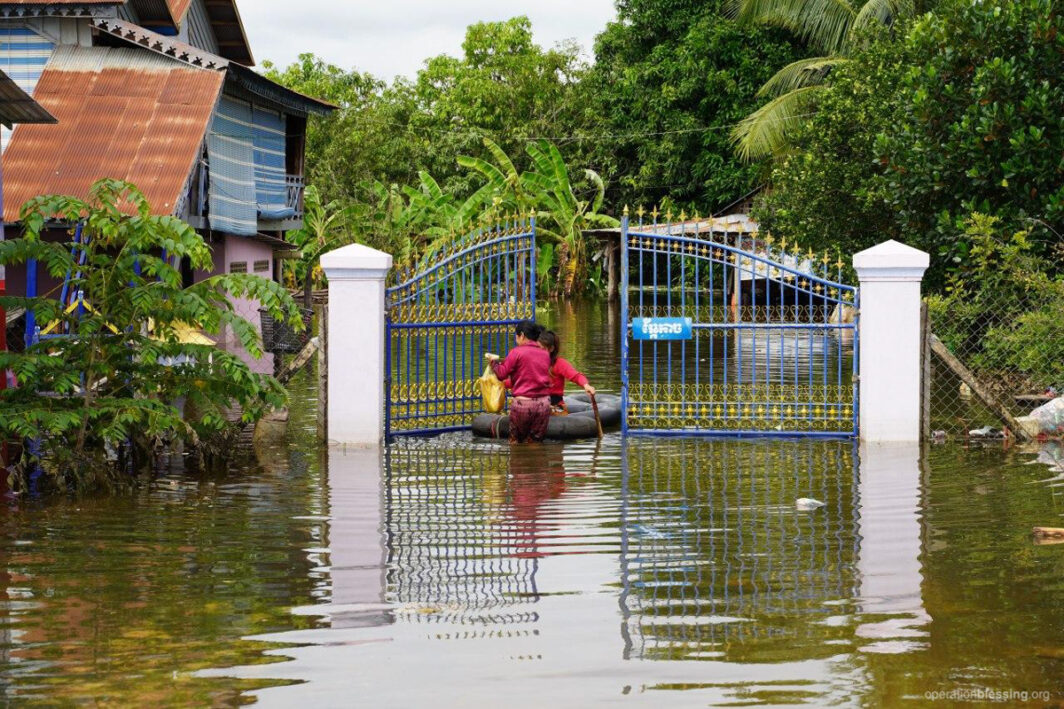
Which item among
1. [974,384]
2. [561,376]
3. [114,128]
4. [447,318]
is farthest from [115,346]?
[114,128]

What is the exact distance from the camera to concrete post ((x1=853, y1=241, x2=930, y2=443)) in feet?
45.0

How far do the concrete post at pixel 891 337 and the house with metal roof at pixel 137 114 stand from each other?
10.8 metres

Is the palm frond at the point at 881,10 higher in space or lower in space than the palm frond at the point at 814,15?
lower

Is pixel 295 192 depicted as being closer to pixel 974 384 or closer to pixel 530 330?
pixel 530 330

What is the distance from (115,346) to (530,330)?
4.31 meters

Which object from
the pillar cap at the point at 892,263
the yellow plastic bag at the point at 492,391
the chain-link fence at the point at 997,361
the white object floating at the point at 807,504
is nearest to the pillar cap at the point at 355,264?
the yellow plastic bag at the point at 492,391

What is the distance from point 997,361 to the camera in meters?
16.2

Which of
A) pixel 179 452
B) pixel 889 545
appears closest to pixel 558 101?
pixel 179 452

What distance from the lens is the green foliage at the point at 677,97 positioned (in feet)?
142

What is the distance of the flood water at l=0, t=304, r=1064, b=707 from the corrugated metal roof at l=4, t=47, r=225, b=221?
9.68 metres

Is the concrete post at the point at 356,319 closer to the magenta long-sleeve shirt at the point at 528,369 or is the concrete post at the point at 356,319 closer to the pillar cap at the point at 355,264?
the pillar cap at the point at 355,264

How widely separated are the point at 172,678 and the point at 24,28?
19.5 m

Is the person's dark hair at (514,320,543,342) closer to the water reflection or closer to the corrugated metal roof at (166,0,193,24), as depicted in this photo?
the water reflection

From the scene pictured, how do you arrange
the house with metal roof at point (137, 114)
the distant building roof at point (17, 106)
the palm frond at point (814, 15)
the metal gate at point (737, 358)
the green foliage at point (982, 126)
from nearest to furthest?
the distant building roof at point (17, 106), the metal gate at point (737, 358), the green foliage at point (982, 126), the house with metal roof at point (137, 114), the palm frond at point (814, 15)
